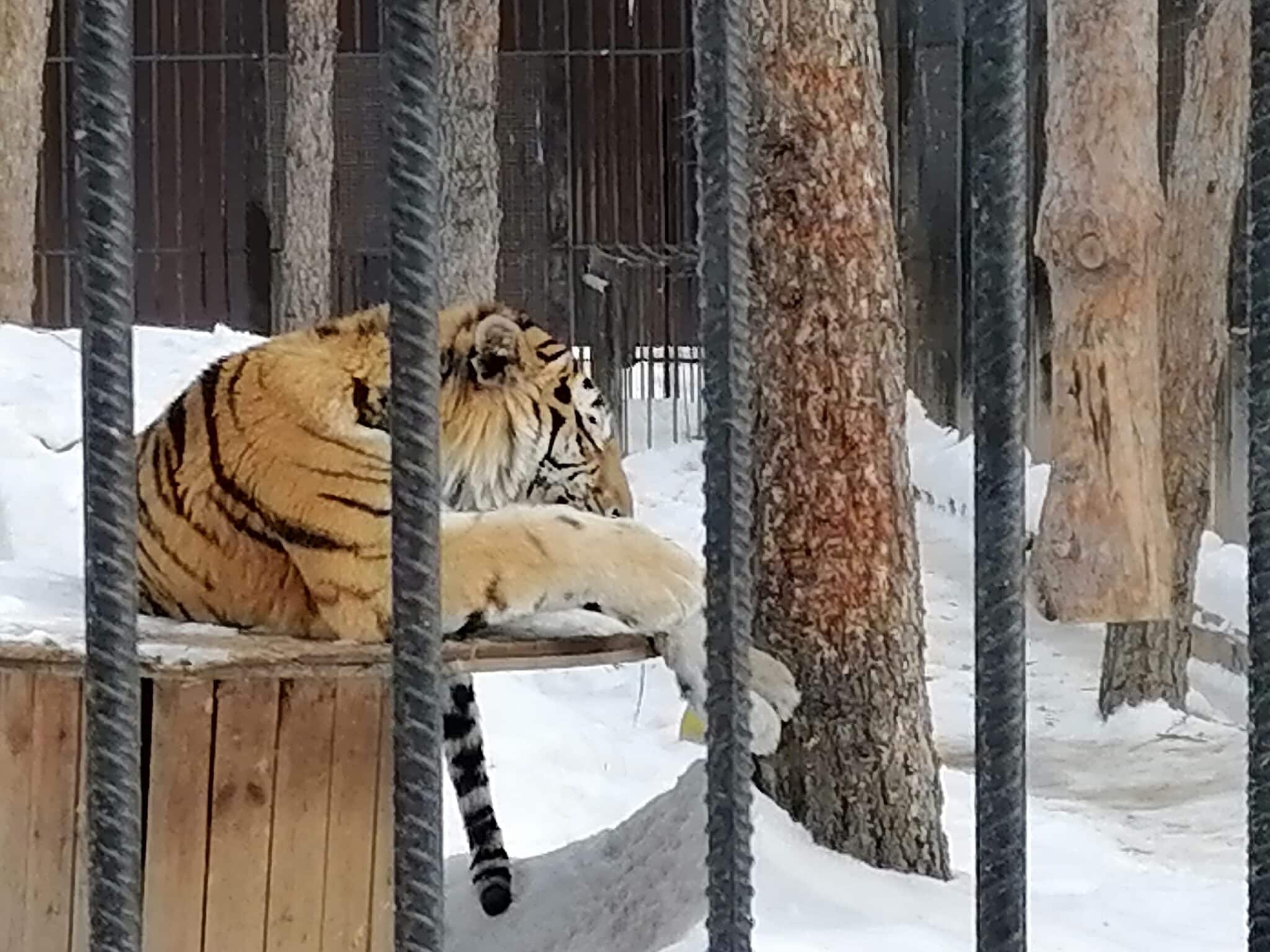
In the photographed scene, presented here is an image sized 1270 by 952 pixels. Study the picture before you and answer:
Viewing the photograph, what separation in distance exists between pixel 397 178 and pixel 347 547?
1578mm

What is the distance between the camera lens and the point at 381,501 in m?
2.59

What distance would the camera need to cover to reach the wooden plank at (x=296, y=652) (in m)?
2.28

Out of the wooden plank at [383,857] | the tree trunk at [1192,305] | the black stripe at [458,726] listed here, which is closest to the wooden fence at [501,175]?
the tree trunk at [1192,305]

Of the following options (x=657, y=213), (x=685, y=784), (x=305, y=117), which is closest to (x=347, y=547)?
(x=685, y=784)

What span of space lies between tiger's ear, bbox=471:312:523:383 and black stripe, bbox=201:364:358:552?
0.35 m

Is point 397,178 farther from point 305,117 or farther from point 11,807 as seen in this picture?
point 305,117

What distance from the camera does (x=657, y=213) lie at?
1053cm

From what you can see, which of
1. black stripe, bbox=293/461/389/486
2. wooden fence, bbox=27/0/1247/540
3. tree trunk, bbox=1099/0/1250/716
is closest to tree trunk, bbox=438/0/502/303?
tree trunk, bbox=1099/0/1250/716

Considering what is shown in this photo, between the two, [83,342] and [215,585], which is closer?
[83,342]

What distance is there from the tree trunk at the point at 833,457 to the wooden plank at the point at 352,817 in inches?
37.1

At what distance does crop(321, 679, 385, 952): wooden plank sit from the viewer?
92.8 inches

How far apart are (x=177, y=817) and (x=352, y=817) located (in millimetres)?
210

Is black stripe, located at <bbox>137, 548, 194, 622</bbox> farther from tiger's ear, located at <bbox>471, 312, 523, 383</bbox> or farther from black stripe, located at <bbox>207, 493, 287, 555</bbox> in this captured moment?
tiger's ear, located at <bbox>471, 312, 523, 383</bbox>

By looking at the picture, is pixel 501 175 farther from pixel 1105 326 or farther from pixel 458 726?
pixel 458 726
